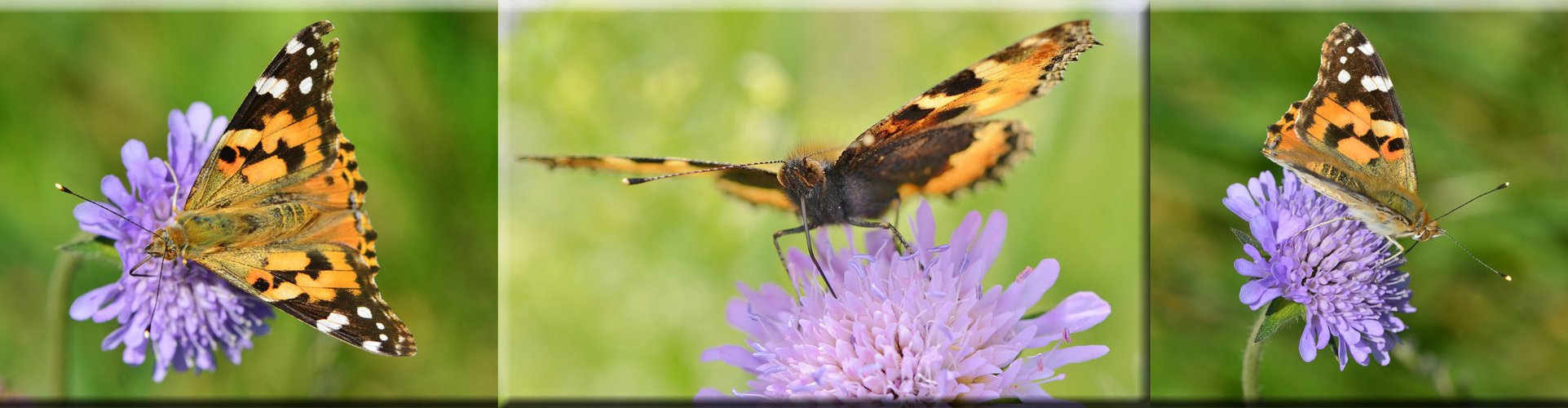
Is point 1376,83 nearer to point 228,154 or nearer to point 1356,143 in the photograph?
point 1356,143

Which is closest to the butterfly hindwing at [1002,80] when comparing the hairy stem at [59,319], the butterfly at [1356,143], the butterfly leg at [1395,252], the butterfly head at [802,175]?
the butterfly head at [802,175]

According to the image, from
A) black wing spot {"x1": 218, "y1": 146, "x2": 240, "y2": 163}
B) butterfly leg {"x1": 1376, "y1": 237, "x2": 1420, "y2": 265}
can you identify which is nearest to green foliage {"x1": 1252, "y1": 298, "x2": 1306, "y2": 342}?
butterfly leg {"x1": 1376, "y1": 237, "x2": 1420, "y2": 265}

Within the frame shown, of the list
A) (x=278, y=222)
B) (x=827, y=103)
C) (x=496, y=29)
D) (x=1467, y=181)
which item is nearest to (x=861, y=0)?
(x=827, y=103)

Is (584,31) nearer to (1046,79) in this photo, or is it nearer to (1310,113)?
(1046,79)

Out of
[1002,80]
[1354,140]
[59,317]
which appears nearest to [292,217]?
[59,317]

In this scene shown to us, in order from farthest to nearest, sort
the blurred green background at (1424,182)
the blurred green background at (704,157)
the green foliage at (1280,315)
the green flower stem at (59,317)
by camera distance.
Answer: the blurred green background at (704,157)
the blurred green background at (1424,182)
the green flower stem at (59,317)
the green foliage at (1280,315)

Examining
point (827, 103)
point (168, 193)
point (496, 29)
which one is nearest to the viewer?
point (168, 193)

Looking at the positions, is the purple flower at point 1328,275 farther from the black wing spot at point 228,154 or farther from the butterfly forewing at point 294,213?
the black wing spot at point 228,154
